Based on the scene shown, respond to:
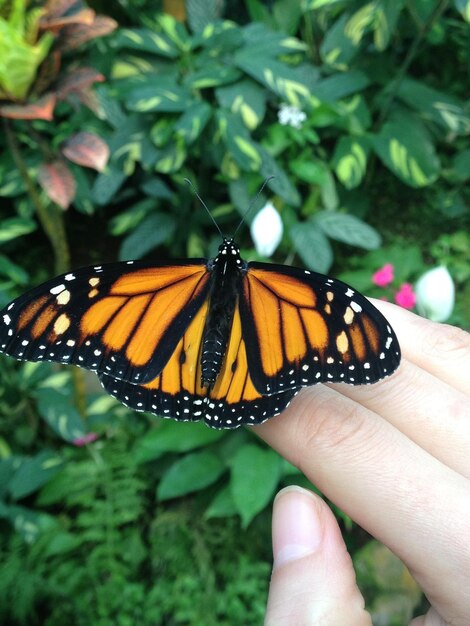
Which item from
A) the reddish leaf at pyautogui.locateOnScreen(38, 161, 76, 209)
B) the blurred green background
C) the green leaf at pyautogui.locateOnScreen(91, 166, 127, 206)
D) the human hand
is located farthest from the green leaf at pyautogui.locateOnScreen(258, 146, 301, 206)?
the human hand

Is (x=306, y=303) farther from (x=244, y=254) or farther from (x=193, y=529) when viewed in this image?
(x=193, y=529)

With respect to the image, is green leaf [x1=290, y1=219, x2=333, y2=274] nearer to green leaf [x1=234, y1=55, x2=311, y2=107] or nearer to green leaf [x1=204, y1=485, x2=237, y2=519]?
green leaf [x1=234, y1=55, x2=311, y2=107]

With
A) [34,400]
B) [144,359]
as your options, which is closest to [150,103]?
[34,400]

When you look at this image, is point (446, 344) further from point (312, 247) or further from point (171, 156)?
point (171, 156)

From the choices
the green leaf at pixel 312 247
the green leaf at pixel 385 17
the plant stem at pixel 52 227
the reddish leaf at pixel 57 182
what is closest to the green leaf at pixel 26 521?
the plant stem at pixel 52 227

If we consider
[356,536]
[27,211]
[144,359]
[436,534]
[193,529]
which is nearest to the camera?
[436,534]
